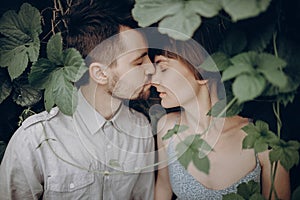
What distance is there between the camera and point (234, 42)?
109 cm

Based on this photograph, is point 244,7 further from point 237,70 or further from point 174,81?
point 174,81

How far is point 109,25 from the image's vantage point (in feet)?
4.21

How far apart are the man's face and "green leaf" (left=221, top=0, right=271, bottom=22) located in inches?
15.1

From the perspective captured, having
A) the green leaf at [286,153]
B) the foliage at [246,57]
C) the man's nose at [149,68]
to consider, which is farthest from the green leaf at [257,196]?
the man's nose at [149,68]

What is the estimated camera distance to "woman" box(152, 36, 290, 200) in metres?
1.29

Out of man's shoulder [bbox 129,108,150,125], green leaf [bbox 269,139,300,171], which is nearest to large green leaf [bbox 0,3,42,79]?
man's shoulder [bbox 129,108,150,125]

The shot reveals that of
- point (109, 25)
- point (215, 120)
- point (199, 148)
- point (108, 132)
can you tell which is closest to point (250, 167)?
point (215, 120)

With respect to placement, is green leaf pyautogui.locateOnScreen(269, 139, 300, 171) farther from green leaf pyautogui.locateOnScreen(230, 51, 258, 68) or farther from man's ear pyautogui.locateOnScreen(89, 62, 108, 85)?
man's ear pyautogui.locateOnScreen(89, 62, 108, 85)

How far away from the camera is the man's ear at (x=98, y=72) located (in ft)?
4.29

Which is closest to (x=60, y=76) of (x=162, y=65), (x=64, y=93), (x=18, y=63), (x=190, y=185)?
(x=64, y=93)

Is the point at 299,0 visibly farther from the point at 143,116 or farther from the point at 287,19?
the point at 143,116

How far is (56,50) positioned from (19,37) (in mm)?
176

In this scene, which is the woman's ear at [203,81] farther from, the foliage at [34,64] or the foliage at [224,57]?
the foliage at [34,64]

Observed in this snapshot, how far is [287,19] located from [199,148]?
38 cm
